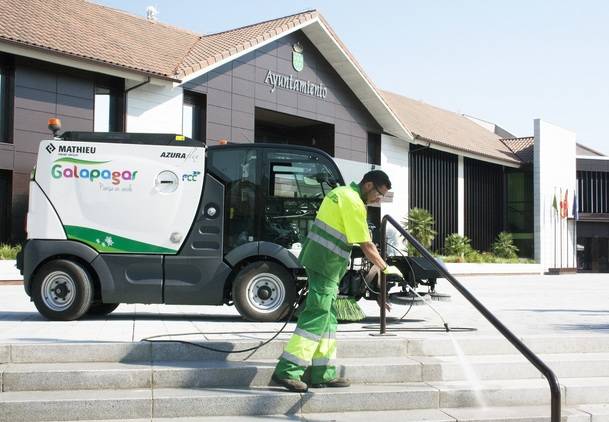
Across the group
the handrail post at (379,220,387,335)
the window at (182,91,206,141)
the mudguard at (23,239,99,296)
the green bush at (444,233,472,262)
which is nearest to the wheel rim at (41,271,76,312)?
A: the mudguard at (23,239,99,296)

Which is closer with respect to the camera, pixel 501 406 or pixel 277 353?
pixel 501 406

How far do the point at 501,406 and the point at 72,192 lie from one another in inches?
217

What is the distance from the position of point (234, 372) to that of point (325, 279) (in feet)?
3.68

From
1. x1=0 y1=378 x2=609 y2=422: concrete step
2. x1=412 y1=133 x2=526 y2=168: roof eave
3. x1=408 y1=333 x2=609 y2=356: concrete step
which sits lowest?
x1=0 y1=378 x2=609 y2=422: concrete step

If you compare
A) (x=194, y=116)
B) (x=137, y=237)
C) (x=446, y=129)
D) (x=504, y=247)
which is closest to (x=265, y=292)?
(x=137, y=237)

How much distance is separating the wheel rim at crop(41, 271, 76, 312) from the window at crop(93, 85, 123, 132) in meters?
13.9

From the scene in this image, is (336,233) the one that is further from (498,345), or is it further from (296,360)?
(498,345)

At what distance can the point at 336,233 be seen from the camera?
5.91 m

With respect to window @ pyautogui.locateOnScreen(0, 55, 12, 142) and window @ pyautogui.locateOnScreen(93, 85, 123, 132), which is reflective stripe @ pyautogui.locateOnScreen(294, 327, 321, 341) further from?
window @ pyautogui.locateOnScreen(93, 85, 123, 132)

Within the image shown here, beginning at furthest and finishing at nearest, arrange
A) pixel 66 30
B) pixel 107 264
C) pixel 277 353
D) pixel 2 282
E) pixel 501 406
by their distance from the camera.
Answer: pixel 66 30 < pixel 2 282 < pixel 107 264 < pixel 277 353 < pixel 501 406

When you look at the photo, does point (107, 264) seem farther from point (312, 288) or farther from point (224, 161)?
point (312, 288)

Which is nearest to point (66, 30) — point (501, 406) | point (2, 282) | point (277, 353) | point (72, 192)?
point (2, 282)

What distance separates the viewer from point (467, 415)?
229 inches

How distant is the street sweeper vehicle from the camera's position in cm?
856
